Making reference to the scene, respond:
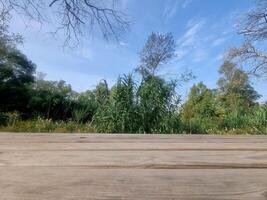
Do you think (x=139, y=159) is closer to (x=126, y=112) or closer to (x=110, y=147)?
(x=110, y=147)

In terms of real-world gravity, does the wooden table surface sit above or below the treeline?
below

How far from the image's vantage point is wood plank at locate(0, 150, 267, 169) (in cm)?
75

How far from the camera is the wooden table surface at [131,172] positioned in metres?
0.56

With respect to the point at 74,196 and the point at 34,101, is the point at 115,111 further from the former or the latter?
the point at 34,101

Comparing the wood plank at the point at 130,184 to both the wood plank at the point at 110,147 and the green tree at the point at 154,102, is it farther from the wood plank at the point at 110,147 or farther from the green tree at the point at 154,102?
the green tree at the point at 154,102

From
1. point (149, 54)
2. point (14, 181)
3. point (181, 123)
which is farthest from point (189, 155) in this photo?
point (149, 54)

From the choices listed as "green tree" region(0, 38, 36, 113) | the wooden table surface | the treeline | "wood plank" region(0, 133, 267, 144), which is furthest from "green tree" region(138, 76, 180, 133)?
"green tree" region(0, 38, 36, 113)

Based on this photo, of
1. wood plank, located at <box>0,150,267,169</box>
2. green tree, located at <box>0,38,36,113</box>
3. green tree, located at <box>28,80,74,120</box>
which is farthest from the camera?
green tree, located at <box>0,38,36,113</box>

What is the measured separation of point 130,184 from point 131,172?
0.26 ft

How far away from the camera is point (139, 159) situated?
0.80 metres

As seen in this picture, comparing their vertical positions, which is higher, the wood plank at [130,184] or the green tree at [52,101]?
the green tree at [52,101]

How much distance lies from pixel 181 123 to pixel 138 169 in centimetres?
475

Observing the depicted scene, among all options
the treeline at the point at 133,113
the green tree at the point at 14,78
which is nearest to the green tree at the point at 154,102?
the treeline at the point at 133,113

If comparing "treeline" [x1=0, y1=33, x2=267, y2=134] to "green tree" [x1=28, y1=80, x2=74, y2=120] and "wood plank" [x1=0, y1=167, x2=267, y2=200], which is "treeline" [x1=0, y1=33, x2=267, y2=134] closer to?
"green tree" [x1=28, y1=80, x2=74, y2=120]
